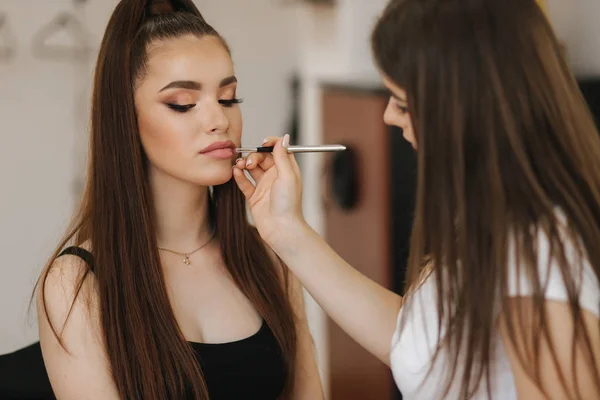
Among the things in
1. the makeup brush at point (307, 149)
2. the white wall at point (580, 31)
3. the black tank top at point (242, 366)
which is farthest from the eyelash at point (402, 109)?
the white wall at point (580, 31)

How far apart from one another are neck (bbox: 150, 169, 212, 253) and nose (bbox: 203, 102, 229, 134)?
14 cm

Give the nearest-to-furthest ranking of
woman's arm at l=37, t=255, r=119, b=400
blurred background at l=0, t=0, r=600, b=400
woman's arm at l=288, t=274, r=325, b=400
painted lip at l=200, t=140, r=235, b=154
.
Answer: woman's arm at l=37, t=255, r=119, b=400, painted lip at l=200, t=140, r=235, b=154, woman's arm at l=288, t=274, r=325, b=400, blurred background at l=0, t=0, r=600, b=400

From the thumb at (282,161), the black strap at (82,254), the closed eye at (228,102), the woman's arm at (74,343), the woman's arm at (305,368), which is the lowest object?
the woman's arm at (305,368)

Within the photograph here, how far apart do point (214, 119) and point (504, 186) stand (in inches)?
23.5

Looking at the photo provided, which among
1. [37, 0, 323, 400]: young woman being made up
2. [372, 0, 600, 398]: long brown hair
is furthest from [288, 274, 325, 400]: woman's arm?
[372, 0, 600, 398]: long brown hair

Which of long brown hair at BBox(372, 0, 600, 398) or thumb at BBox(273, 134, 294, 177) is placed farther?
thumb at BBox(273, 134, 294, 177)

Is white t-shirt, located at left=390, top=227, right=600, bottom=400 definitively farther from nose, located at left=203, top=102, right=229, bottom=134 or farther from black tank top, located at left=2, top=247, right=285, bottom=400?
nose, located at left=203, top=102, right=229, bottom=134

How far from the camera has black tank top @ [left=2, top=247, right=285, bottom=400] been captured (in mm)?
1414

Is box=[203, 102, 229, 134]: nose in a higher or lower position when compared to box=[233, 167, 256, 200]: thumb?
higher

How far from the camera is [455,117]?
1.05 meters

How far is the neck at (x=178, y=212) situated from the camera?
1.52 metres

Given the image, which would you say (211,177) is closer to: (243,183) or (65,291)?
(243,183)

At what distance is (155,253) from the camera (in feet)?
4.77

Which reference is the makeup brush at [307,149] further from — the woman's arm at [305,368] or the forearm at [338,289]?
the woman's arm at [305,368]
